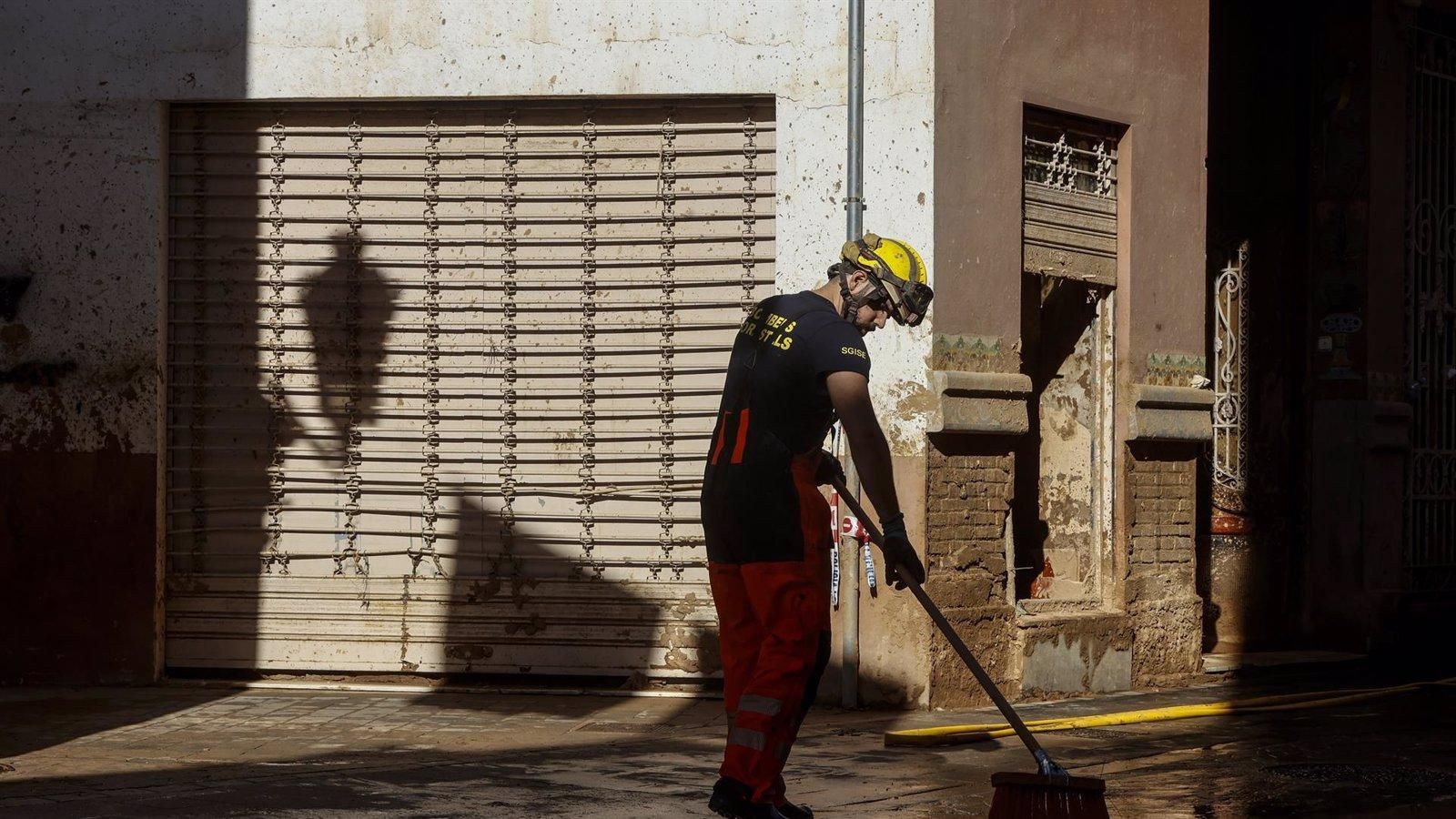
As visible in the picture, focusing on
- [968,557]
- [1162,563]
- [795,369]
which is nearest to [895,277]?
[795,369]

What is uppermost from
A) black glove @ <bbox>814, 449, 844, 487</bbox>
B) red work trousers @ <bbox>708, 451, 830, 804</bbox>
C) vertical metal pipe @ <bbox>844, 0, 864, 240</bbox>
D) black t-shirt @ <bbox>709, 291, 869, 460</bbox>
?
vertical metal pipe @ <bbox>844, 0, 864, 240</bbox>

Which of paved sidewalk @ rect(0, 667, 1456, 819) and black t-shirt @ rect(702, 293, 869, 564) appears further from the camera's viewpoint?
paved sidewalk @ rect(0, 667, 1456, 819)

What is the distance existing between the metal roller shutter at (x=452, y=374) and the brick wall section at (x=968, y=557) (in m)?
1.39

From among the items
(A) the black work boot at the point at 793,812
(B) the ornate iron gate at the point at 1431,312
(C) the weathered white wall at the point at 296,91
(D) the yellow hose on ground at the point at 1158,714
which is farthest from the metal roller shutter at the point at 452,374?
(B) the ornate iron gate at the point at 1431,312

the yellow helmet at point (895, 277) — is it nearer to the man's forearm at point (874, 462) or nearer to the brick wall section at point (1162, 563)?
the man's forearm at point (874, 462)

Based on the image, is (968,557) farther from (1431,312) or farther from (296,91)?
(1431,312)

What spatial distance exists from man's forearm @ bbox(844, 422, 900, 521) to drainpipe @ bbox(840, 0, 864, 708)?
401cm

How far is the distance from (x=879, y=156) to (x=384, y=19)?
314 centimetres

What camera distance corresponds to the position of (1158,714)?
30.9 feet

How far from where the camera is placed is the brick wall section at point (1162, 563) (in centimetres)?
1131

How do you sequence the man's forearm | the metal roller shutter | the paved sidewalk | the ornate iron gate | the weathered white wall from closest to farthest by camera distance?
the man's forearm < the paved sidewalk < the weathered white wall < the metal roller shutter < the ornate iron gate

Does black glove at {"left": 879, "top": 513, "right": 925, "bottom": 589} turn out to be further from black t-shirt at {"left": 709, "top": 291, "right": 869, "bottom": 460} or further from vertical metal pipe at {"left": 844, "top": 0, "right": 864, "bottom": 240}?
vertical metal pipe at {"left": 844, "top": 0, "right": 864, "bottom": 240}

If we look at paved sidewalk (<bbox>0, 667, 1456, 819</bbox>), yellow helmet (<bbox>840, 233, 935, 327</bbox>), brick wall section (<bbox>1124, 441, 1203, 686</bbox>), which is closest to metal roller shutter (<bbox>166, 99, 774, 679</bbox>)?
paved sidewalk (<bbox>0, 667, 1456, 819</bbox>)

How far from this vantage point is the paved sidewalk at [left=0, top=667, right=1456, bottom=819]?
6.49 meters
